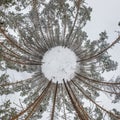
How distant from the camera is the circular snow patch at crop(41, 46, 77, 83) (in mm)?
9633

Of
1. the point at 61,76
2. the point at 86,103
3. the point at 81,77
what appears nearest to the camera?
the point at 61,76

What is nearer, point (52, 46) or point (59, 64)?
point (59, 64)

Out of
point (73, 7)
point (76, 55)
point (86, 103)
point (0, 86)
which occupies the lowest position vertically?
point (86, 103)

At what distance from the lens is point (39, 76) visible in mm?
10594

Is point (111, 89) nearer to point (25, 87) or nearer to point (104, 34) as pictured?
point (104, 34)

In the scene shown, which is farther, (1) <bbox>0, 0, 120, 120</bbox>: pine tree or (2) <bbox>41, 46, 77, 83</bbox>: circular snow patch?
(1) <bbox>0, 0, 120, 120</bbox>: pine tree

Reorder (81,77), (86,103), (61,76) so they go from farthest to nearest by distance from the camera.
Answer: (86,103)
(81,77)
(61,76)

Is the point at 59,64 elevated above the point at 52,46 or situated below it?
below

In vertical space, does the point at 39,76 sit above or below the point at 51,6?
below

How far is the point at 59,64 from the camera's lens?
9633 mm

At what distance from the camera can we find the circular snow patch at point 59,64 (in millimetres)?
9633

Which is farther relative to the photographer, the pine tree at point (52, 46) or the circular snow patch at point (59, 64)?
the pine tree at point (52, 46)

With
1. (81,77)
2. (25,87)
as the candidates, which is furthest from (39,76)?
(81,77)

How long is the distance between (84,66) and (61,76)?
1324mm
